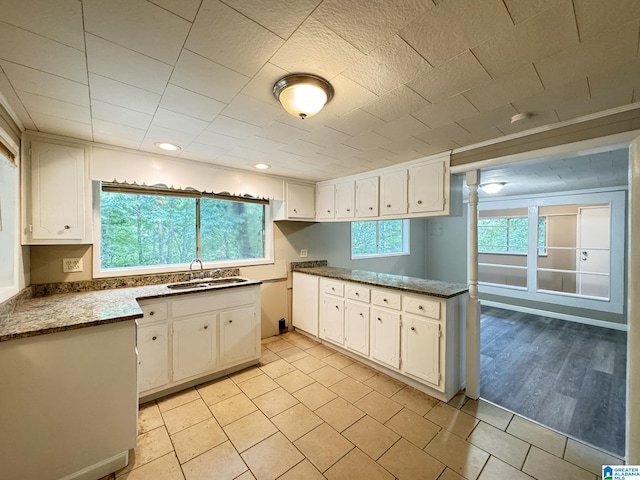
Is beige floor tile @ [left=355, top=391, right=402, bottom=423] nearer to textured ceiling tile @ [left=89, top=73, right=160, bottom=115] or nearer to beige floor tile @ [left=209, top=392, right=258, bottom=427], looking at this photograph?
beige floor tile @ [left=209, top=392, right=258, bottom=427]

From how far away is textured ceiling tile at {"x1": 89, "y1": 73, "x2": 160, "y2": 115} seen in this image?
138 cm

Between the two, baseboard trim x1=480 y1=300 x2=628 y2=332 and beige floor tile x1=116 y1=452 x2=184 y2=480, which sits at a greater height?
baseboard trim x1=480 y1=300 x2=628 y2=332

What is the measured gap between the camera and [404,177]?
2.80 metres

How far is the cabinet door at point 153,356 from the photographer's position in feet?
7.24

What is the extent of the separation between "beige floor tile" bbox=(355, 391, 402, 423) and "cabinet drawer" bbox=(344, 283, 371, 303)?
2.95 ft

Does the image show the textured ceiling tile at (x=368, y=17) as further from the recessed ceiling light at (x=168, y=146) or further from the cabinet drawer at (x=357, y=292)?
the cabinet drawer at (x=357, y=292)

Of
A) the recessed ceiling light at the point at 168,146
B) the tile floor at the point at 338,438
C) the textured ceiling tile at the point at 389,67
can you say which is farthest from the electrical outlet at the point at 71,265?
the textured ceiling tile at the point at 389,67

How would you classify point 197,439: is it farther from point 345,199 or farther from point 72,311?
point 345,199

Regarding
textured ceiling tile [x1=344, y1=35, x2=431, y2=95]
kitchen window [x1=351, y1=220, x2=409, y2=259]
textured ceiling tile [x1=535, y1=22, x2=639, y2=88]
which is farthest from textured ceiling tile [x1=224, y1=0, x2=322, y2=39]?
kitchen window [x1=351, y1=220, x2=409, y2=259]

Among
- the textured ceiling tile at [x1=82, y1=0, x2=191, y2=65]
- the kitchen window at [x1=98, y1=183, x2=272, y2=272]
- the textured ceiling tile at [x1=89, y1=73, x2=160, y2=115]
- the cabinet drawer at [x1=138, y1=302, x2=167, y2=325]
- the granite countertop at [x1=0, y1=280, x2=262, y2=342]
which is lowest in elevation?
the cabinet drawer at [x1=138, y1=302, x2=167, y2=325]

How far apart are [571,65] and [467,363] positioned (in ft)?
7.32

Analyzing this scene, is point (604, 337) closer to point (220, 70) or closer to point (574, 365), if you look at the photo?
point (574, 365)

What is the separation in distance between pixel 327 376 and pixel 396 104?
2.48 metres

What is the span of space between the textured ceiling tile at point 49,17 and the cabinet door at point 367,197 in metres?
2.62
